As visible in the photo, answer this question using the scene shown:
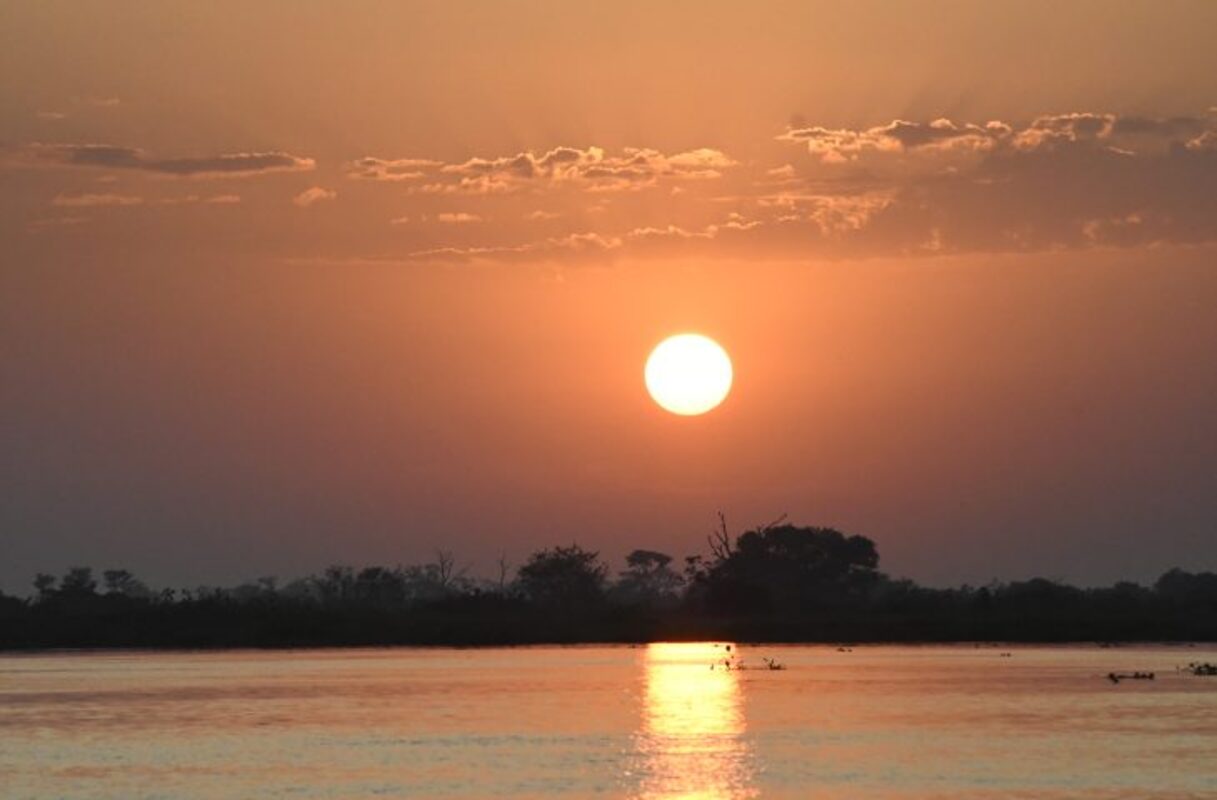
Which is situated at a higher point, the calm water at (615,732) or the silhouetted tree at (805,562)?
the silhouetted tree at (805,562)

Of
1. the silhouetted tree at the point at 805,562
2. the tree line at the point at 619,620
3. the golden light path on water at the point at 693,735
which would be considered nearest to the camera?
the golden light path on water at the point at 693,735

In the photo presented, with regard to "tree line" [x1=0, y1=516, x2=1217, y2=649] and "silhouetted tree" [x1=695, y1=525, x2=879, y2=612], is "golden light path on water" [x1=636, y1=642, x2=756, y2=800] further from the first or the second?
"silhouetted tree" [x1=695, y1=525, x2=879, y2=612]

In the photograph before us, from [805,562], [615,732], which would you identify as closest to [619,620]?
[805,562]

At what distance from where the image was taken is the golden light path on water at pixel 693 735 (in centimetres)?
4253

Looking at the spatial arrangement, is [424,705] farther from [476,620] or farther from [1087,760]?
[476,620]

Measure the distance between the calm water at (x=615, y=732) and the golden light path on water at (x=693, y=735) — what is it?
0.38 ft

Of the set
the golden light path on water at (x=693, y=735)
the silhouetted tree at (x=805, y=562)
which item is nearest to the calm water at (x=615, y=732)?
the golden light path on water at (x=693, y=735)

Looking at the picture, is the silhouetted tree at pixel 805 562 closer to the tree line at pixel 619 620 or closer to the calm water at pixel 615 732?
the tree line at pixel 619 620

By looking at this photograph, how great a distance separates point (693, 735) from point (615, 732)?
2.08m

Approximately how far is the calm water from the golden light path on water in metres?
0.12

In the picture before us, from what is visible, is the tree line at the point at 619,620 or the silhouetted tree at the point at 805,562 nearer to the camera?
the tree line at the point at 619,620

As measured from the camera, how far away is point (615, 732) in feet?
180

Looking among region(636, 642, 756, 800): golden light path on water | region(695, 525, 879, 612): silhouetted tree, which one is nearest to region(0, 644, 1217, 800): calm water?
region(636, 642, 756, 800): golden light path on water

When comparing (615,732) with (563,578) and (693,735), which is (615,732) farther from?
(563,578)
